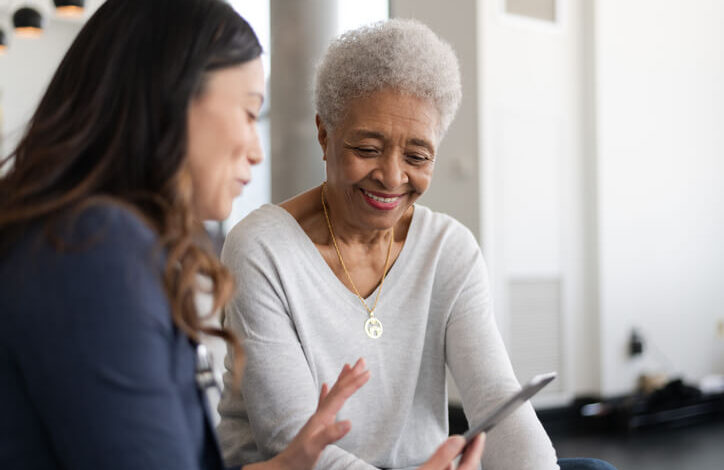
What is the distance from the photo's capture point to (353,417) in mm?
1533

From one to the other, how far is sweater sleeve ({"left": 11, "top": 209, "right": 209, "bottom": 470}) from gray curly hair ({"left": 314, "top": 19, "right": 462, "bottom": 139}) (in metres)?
0.91

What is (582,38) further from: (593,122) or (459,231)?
(459,231)

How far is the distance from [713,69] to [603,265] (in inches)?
64.9

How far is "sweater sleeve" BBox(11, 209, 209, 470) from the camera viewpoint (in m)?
0.75

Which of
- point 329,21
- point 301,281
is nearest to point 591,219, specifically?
point 329,21

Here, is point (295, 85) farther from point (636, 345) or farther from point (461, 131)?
point (636, 345)

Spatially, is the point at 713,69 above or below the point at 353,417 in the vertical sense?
above

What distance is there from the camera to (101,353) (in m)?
0.74

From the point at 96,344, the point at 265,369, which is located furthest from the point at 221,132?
the point at 265,369

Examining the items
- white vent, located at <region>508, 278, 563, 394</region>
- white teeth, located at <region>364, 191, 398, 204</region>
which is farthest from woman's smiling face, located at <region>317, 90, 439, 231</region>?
white vent, located at <region>508, 278, 563, 394</region>

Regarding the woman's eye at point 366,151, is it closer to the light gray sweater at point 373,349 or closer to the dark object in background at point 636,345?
the light gray sweater at point 373,349

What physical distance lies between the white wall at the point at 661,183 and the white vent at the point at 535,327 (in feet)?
0.96

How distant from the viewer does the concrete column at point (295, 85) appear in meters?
4.24

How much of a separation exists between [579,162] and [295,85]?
5.78ft
